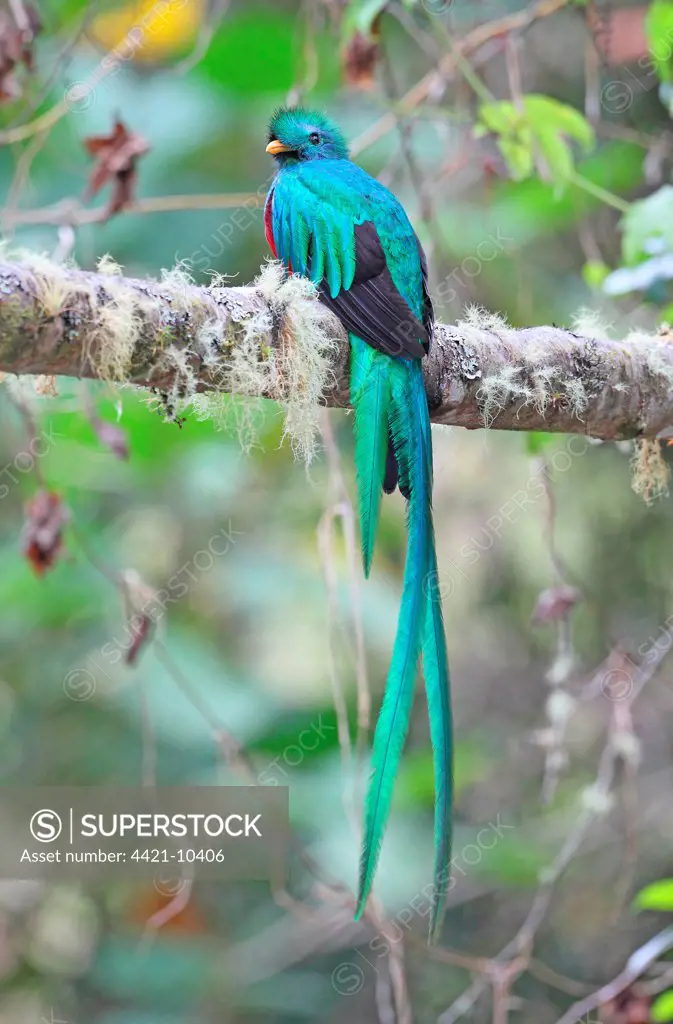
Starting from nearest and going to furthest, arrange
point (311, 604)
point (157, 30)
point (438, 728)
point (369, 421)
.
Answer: point (438, 728), point (369, 421), point (311, 604), point (157, 30)

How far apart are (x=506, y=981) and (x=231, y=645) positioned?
1851 mm

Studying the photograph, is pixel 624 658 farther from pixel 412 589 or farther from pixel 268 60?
pixel 268 60

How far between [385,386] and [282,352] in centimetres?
23

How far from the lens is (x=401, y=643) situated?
185cm

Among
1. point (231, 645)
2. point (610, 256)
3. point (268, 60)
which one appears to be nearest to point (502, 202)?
point (610, 256)

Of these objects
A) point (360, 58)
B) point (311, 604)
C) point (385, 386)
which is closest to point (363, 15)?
point (360, 58)

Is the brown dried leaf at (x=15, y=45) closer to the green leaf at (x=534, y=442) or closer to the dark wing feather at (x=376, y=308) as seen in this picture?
the dark wing feather at (x=376, y=308)

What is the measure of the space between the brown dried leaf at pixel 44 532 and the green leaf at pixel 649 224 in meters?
1.55

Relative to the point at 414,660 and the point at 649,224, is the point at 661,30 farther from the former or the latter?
the point at 414,660

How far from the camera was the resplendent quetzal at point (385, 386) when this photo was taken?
1.76 m

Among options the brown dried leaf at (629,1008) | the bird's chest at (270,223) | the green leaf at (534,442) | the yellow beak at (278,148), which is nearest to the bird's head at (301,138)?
the yellow beak at (278,148)

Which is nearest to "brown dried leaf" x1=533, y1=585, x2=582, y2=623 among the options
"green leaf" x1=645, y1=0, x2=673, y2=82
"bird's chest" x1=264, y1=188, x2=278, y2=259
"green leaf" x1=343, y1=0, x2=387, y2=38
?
"bird's chest" x1=264, y1=188, x2=278, y2=259

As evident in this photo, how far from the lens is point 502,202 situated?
4195mm

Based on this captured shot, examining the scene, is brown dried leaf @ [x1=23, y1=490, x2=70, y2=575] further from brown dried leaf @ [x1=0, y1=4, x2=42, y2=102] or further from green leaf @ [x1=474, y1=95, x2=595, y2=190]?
green leaf @ [x1=474, y1=95, x2=595, y2=190]
